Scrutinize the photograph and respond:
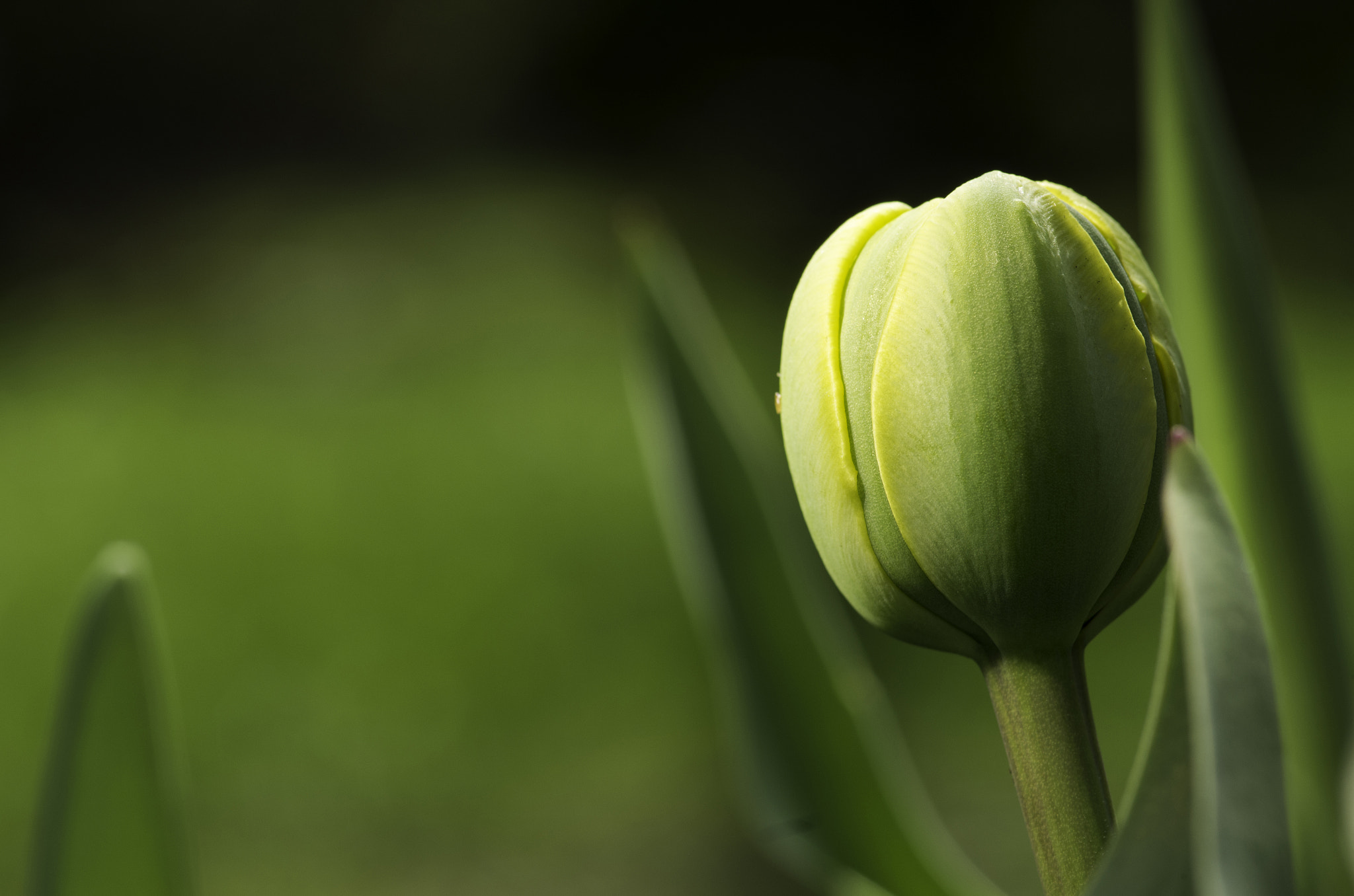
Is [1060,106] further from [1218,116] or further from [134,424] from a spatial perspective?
[1218,116]

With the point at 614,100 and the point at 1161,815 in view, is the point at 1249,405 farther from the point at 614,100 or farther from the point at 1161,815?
the point at 614,100

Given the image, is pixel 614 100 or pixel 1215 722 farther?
pixel 614 100

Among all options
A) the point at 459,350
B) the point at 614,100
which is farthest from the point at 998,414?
the point at 614,100

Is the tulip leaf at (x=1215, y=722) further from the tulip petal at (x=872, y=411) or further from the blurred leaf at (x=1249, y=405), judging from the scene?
the blurred leaf at (x=1249, y=405)

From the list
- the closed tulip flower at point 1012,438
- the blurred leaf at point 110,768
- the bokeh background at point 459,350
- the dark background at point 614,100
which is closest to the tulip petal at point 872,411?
the closed tulip flower at point 1012,438

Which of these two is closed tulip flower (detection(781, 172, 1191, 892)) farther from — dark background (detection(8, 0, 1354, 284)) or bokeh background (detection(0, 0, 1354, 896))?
dark background (detection(8, 0, 1354, 284))
